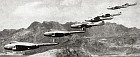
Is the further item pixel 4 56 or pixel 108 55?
pixel 108 55

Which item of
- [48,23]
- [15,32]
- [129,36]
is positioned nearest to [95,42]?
[129,36]

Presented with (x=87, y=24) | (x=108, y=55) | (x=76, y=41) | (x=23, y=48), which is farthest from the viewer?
(x=108, y=55)

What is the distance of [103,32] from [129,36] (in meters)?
12.7

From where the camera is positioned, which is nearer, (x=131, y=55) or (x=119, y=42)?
(x=131, y=55)

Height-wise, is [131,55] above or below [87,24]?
below

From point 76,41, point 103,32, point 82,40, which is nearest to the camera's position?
point 76,41

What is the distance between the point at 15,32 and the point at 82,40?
21.9 meters

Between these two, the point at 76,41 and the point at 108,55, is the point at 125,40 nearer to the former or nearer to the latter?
the point at 108,55

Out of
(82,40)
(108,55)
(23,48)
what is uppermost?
(23,48)

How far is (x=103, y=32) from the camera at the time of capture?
82.9m

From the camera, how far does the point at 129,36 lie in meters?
71.8

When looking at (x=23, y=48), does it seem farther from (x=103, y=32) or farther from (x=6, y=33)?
(x=103, y=32)

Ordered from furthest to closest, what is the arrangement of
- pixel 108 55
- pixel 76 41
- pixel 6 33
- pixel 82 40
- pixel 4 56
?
pixel 6 33 → pixel 108 55 → pixel 82 40 → pixel 76 41 → pixel 4 56

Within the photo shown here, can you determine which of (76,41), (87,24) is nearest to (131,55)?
(76,41)
